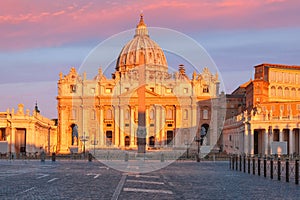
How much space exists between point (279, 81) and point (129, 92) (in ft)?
104

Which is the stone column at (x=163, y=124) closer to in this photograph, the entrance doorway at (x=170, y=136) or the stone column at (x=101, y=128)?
the entrance doorway at (x=170, y=136)

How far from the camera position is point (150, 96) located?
4680 inches

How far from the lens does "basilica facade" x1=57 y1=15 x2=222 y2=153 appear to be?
395 feet

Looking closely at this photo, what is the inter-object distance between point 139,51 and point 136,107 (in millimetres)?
13312

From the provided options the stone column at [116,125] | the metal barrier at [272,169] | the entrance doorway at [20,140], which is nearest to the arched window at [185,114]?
the stone column at [116,125]

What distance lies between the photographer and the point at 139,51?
12675 cm

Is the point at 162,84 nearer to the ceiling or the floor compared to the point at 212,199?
nearer to the ceiling

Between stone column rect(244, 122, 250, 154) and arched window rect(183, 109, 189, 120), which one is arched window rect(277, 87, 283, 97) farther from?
arched window rect(183, 109, 189, 120)

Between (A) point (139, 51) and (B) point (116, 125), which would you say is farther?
(A) point (139, 51)

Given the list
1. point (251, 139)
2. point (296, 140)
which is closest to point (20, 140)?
point (251, 139)

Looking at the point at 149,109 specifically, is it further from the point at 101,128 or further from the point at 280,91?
the point at 280,91

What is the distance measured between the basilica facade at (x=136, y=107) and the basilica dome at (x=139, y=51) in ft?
3.40

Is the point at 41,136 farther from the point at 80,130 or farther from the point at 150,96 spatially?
the point at 150,96

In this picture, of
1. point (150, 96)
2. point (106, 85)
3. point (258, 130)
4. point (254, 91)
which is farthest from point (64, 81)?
point (258, 130)
